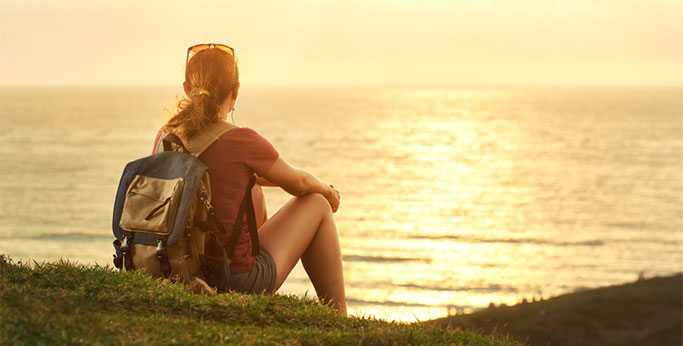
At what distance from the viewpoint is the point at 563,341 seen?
1950 cm

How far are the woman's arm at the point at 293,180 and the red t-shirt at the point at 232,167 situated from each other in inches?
5.0

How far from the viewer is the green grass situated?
3.94 meters

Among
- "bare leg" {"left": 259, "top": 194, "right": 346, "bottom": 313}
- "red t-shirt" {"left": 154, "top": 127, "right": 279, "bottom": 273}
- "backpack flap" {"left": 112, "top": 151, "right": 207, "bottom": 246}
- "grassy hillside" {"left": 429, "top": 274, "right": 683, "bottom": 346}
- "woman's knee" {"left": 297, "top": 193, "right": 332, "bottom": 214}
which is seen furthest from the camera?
"grassy hillside" {"left": 429, "top": 274, "right": 683, "bottom": 346}

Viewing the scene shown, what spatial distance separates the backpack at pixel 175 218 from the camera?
4672mm

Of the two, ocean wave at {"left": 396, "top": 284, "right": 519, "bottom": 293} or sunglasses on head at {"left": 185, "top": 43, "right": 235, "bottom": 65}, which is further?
ocean wave at {"left": 396, "top": 284, "right": 519, "bottom": 293}

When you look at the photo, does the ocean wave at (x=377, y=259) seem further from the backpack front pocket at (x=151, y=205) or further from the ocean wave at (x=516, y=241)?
the backpack front pocket at (x=151, y=205)

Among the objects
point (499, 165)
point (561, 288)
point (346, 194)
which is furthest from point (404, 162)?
point (561, 288)

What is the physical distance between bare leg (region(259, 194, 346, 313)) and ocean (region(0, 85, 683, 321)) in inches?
11.1

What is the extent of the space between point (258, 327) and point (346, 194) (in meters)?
67.9

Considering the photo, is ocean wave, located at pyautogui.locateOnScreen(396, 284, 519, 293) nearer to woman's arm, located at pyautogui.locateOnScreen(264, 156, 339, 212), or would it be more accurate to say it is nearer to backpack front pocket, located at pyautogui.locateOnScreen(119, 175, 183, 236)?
woman's arm, located at pyautogui.locateOnScreen(264, 156, 339, 212)

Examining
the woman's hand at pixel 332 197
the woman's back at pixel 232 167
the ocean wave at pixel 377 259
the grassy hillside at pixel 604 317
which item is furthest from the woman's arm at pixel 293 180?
the ocean wave at pixel 377 259

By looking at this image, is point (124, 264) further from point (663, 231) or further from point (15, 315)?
point (663, 231)

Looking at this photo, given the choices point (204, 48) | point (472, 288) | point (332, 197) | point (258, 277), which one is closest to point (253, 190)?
point (332, 197)

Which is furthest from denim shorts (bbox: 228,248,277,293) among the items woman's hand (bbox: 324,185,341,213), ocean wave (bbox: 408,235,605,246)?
ocean wave (bbox: 408,235,605,246)
